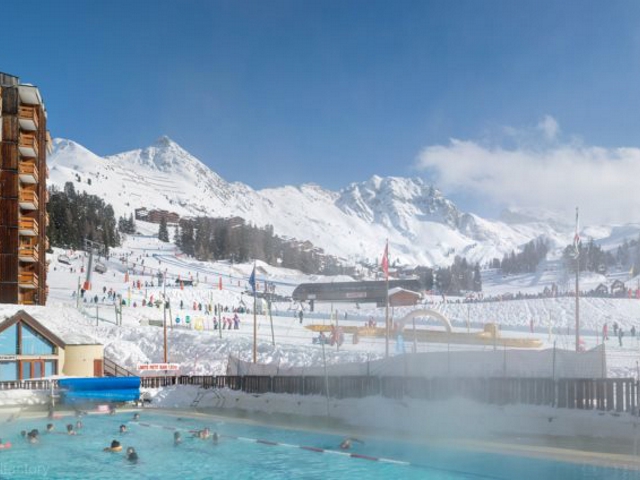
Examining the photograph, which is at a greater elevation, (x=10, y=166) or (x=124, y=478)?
(x=10, y=166)

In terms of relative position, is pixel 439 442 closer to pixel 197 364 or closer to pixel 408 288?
pixel 197 364

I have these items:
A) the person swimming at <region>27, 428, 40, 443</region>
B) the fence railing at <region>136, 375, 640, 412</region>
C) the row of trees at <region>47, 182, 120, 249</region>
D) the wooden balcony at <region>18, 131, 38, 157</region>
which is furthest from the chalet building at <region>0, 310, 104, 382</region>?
the row of trees at <region>47, 182, 120, 249</region>

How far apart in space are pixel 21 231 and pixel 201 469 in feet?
121

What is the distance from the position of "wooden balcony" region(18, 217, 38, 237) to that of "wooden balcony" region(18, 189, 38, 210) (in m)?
1.10

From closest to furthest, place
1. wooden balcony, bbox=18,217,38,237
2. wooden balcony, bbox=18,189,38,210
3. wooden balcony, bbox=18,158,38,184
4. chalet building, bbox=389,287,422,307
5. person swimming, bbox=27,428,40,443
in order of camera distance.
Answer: person swimming, bbox=27,428,40,443
wooden balcony, bbox=18,217,38,237
wooden balcony, bbox=18,189,38,210
wooden balcony, bbox=18,158,38,184
chalet building, bbox=389,287,422,307

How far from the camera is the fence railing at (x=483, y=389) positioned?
842 inches

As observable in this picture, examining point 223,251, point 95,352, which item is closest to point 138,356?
point 95,352

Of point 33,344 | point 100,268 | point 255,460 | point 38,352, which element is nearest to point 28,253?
point 33,344

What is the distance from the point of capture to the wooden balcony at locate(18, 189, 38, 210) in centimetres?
5456

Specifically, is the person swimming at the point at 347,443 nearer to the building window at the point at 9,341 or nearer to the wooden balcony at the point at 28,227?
the building window at the point at 9,341

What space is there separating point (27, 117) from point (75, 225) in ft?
388

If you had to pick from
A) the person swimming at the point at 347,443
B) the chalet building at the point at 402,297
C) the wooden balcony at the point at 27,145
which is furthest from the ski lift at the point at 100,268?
the person swimming at the point at 347,443

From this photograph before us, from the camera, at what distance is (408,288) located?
121000mm

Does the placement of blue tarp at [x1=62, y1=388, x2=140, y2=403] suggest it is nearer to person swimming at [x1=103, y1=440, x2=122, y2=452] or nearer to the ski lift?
person swimming at [x1=103, y1=440, x2=122, y2=452]
